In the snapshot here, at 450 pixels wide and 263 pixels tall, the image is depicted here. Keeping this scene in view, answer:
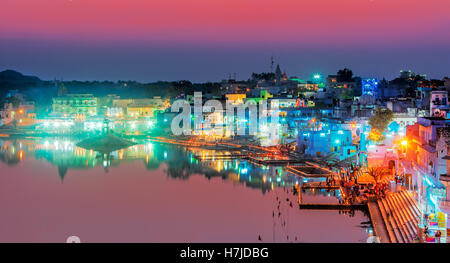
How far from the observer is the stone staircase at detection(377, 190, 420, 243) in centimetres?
605

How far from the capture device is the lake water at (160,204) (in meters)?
7.42

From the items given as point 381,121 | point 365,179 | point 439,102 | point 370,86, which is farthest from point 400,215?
point 370,86

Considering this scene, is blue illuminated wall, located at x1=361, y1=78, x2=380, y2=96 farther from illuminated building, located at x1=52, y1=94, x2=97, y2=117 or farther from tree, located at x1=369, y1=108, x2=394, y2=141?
illuminated building, located at x1=52, y1=94, x2=97, y2=117

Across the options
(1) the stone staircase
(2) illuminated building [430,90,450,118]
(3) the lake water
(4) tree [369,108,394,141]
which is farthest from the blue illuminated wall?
(1) the stone staircase

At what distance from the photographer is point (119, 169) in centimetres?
1381

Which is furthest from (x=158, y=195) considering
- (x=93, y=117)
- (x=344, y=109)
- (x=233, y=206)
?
(x=93, y=117)

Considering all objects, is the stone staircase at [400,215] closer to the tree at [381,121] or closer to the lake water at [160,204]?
the lake water at [160,204]

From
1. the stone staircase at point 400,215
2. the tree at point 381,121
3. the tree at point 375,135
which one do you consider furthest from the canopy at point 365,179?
the tree at point 381,121

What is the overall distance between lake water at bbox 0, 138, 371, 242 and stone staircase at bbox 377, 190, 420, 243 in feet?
1.13

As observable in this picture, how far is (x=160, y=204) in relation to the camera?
945 centimetres

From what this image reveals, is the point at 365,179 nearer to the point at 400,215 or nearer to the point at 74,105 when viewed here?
the point at 400,215

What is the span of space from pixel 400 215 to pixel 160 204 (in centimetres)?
430

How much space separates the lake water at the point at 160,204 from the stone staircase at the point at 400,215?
0.34m
